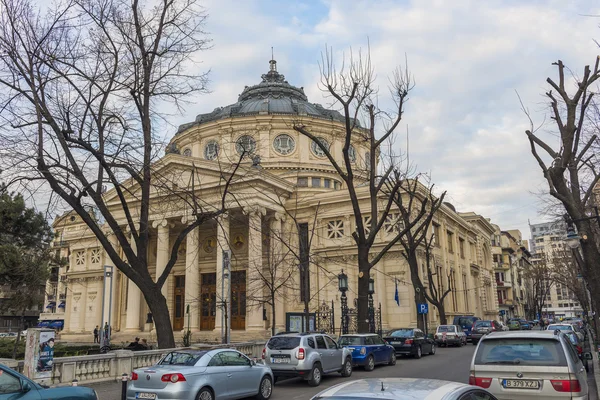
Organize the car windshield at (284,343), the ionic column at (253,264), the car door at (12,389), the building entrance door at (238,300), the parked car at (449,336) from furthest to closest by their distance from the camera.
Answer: the building entrance door at (238,300)
the ionic column at (253,264)
the parked car at (449,336)
the car windshield at (284,343)
the car door at (12,389)

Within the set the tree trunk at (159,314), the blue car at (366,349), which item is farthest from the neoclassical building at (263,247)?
the tree trunk at (159,314)

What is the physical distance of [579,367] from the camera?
8320 millimetres

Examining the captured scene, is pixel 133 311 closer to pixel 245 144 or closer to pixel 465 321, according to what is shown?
pixel 465 321

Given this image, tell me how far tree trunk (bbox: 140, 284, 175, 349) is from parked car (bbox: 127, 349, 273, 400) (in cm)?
482

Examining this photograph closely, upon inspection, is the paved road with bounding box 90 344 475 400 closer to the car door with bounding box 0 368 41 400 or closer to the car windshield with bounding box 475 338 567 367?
the car windshield with bounding box 475 338 567 367

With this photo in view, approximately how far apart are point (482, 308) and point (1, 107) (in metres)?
56.8

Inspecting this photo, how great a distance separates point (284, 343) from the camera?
14.9 m

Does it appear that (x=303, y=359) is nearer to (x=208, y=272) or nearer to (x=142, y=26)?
(x=142, y=26)

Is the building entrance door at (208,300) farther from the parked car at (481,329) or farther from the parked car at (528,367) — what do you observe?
the parked car at (528,367)

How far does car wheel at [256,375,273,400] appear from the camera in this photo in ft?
40.2

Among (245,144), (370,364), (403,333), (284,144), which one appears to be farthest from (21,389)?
(284,144)

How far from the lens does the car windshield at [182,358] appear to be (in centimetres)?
1099

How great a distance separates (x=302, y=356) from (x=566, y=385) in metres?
8.03

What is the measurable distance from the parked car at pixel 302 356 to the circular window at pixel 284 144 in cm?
3679
